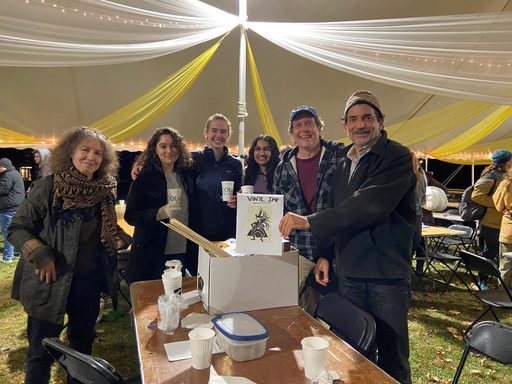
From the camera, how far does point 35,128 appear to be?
5.05 meters

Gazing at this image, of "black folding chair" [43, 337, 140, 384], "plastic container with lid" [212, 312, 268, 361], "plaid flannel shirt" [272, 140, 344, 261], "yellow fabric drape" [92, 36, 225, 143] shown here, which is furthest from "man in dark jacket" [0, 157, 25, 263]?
"plastic container with lid" [212, 312, 268, 361]

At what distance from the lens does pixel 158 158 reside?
2412 millimetres

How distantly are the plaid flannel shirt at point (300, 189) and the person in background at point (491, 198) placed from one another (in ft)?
9.57

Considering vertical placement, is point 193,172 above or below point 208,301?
above

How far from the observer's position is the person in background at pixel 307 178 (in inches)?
83.6

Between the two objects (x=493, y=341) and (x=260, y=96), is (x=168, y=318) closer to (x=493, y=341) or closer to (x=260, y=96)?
(x=493, y=341)

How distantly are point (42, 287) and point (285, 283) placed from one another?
Result: 1221mm

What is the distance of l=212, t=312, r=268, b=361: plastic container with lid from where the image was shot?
112cm

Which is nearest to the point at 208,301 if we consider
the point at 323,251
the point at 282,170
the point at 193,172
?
the point at 323,251

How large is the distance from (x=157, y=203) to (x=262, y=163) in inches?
35.9

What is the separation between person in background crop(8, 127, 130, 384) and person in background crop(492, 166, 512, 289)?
3.81m

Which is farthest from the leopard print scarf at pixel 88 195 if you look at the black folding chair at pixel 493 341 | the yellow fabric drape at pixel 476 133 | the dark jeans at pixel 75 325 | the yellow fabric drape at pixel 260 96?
the yellow fabric drape at pixel 476 133

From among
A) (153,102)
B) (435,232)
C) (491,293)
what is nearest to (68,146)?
(153,102)

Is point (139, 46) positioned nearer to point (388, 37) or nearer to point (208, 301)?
point (388, 37)
